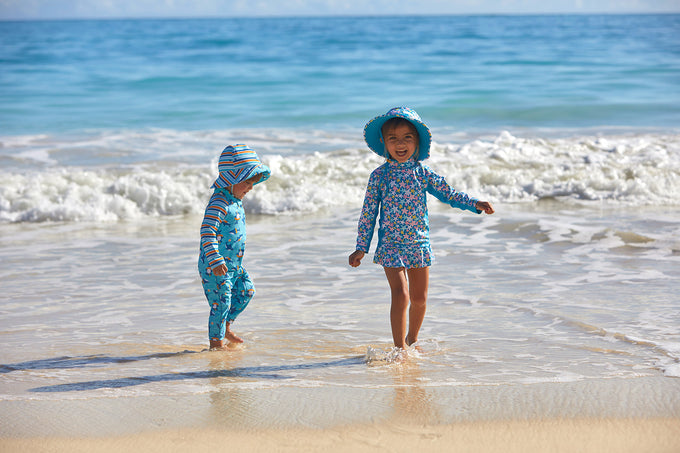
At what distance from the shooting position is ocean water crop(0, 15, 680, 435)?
377cm

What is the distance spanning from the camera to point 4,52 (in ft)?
116

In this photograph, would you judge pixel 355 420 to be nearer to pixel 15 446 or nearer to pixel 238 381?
pixel 238 381

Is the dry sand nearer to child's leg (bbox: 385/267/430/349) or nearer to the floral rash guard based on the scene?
child's leg (bbox: 385/267/430/349)

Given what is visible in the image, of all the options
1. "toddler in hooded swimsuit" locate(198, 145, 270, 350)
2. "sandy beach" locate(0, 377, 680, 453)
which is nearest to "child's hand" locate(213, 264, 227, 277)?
"toddler in hooded swimsuit" locate(198, 145, 270, 350)

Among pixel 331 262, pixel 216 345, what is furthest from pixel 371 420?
pixel 331 262

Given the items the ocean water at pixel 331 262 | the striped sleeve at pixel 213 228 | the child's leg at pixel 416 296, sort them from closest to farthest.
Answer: the ocean water at pixel 331 262
the striped sleeve at pixel 213 228
the child's leg at pixel 416 296

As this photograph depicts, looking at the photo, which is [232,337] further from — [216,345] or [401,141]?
[401,141]

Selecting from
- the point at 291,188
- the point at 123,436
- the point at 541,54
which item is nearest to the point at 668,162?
the point at 291,188

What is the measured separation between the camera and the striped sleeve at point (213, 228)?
4.03m

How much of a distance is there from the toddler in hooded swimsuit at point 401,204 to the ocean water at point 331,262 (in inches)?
18.5

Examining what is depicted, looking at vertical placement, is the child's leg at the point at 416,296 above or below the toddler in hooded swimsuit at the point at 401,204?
below

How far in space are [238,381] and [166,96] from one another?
1801cm

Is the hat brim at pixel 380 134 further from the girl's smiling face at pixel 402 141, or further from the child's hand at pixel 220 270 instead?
the child's hand at pixel 220 270

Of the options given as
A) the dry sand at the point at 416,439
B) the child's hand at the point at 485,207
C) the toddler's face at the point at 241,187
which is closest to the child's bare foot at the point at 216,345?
the toddler's face at the point at 241,187
